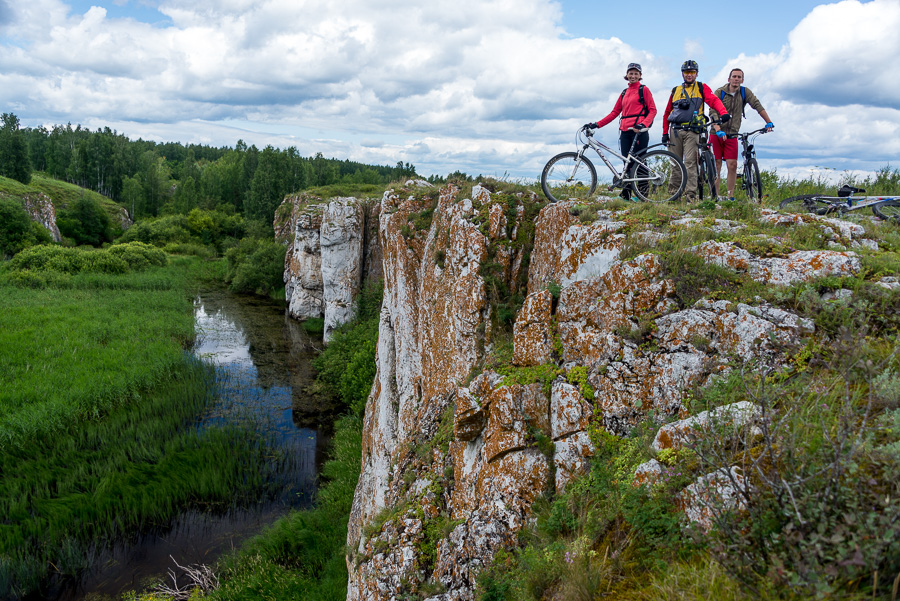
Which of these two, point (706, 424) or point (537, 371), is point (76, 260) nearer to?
point (537, 371)

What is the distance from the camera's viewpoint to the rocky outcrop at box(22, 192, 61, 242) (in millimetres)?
54844

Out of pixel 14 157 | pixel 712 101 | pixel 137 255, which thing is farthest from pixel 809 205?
pixel 14 157

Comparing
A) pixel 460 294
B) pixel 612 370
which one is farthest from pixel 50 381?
pixel 612 370

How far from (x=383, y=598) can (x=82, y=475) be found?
14258 millimetres

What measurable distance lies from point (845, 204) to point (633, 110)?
459cm

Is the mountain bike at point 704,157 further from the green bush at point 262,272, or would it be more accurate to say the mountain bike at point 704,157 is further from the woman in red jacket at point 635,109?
the green bush at point 262,272

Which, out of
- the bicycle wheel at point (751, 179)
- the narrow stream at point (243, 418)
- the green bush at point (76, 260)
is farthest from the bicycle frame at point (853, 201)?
the green bush at point (76, 260)

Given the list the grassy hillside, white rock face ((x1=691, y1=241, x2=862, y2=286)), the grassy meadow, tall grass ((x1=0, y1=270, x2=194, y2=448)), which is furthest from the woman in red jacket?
the grassy hillside

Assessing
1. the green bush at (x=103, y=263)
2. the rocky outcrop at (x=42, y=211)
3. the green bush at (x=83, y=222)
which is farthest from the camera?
the green bush at (x=83, y=222)

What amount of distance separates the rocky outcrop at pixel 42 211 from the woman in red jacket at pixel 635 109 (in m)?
66.7

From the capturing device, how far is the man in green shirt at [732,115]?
933cm

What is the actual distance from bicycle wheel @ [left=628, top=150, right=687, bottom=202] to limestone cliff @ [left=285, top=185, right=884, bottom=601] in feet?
5.21

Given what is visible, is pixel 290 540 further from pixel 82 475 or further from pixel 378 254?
pixel 378 254

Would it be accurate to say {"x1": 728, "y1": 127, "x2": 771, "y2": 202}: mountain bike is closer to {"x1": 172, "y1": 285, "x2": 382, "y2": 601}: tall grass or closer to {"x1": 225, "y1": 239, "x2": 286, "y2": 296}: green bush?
{"x1": 172, "y1": 285, "x2": 382, "y2": 601}: tall grass
